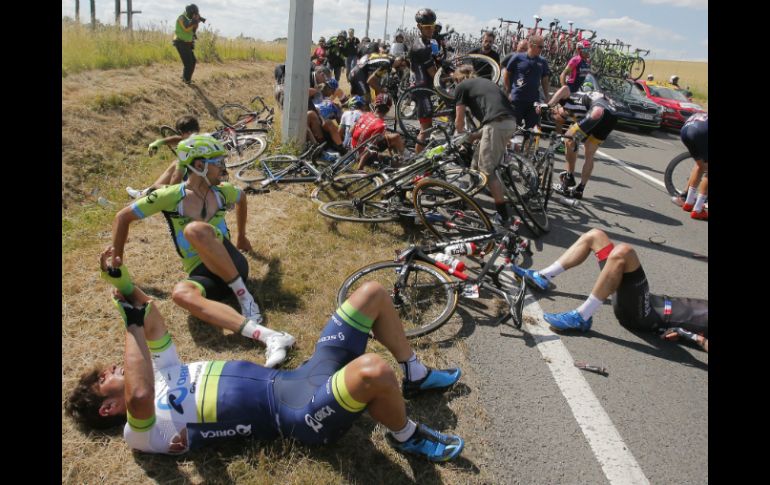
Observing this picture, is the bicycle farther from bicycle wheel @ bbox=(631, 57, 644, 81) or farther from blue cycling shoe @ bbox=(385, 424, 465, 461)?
bicycle wheel @ bbox=(631, 57, 644, 81)

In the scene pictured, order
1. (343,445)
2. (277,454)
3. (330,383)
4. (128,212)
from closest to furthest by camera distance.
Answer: (330,383)
(277,454)
(343,445)
(128,212)

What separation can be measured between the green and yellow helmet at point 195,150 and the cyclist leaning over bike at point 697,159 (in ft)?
22.2

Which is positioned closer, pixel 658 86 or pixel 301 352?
pixel 301 352

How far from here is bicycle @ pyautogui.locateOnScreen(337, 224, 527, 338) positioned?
387 cm

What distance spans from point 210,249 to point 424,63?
6.59 m

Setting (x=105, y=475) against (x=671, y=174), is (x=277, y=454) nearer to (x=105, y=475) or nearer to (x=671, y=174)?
(x=105, y=475)

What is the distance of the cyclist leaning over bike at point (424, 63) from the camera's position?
8289 millimetres

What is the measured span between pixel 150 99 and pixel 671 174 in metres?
11.4

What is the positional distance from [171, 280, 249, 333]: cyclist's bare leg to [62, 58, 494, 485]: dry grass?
0.21 metres

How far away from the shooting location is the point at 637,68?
19.1 metres

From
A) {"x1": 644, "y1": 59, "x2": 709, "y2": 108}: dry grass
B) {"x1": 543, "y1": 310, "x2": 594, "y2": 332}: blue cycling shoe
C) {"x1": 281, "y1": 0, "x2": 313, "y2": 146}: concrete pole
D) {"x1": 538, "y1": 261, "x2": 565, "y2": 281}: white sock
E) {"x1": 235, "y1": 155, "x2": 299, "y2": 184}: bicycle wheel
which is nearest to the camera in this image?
{"x1": 543, "y1": 310, "x2": 594, "y2": 332}: blue cycling shoe

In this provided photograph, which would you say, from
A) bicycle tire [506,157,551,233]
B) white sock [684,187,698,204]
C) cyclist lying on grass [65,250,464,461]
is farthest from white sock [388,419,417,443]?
white sock [684,187,698,204]
